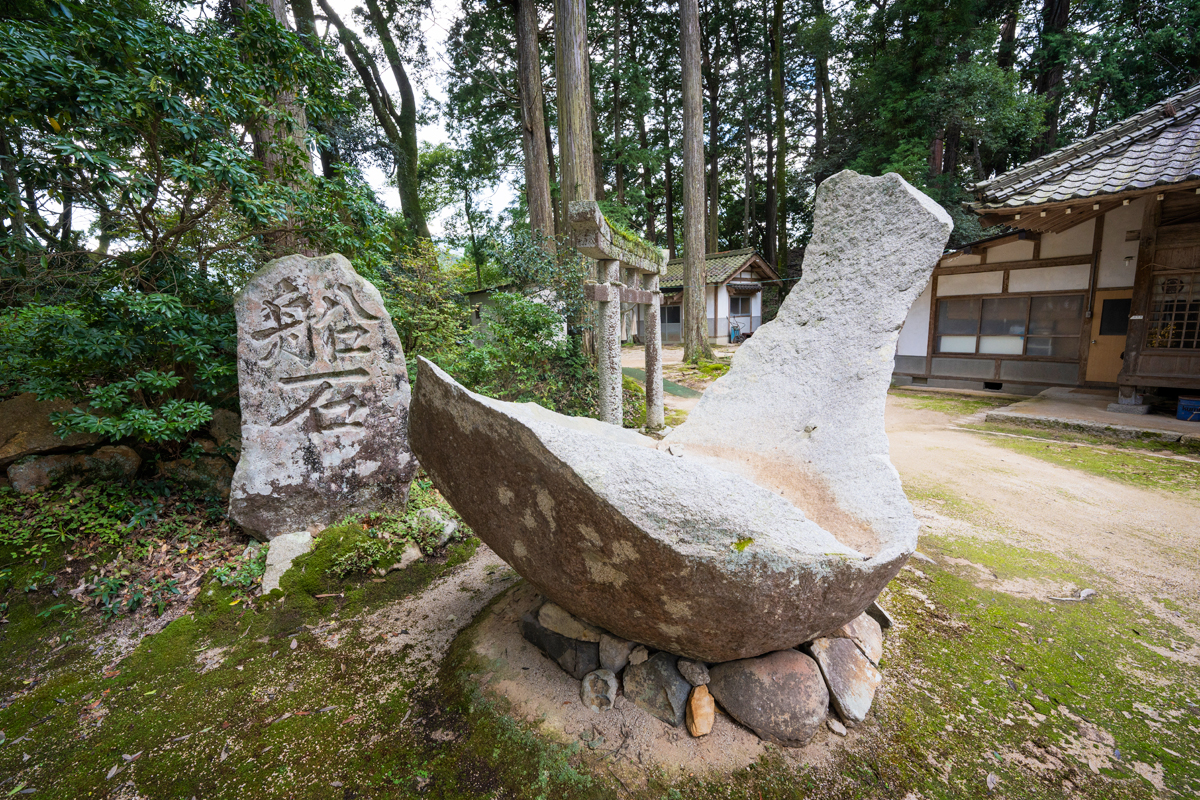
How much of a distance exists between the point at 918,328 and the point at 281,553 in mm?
12336

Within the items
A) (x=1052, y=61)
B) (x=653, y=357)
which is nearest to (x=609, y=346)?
(x=653, y=357)

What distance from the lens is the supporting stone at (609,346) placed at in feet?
18.0

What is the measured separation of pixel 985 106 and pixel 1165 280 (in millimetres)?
7359

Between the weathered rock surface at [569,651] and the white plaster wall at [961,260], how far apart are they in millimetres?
11272

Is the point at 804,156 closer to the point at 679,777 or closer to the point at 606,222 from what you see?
the point at 606,222

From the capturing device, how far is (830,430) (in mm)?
2650

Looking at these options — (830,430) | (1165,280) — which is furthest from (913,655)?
(1165,280)

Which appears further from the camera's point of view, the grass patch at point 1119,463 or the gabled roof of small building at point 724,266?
the gabled roof of small building at point 724,266

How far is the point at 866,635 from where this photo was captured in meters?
2.31

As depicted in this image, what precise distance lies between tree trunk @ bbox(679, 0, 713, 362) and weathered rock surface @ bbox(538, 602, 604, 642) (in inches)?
422

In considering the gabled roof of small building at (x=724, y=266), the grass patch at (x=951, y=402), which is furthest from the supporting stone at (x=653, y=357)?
the gabled roof of small building at (x=724, y=266)

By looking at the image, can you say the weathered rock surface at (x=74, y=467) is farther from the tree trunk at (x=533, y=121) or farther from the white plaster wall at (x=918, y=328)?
the white plaster wall at (x=918, y=328)

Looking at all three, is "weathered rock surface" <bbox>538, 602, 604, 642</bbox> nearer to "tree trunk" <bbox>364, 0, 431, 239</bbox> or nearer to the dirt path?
the dirt path

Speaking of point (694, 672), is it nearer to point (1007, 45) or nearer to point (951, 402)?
point (951, 402)
